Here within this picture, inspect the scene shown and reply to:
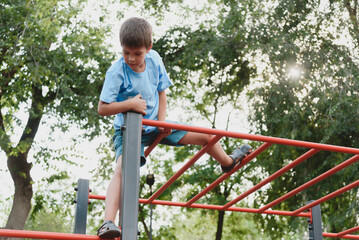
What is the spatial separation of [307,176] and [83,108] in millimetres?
4267

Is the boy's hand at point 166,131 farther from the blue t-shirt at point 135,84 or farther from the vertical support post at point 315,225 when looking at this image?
the vertical support post at point 315,225

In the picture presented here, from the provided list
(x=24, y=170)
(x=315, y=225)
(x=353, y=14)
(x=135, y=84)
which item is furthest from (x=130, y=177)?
(x=24, y=170)

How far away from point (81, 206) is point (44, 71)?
588 centimetres

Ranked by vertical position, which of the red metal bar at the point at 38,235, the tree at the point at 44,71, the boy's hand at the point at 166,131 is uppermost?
the tree at the point at 44,71

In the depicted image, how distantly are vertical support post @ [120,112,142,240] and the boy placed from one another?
4cm

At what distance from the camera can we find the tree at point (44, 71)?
25.8ft

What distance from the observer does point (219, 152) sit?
2182mm

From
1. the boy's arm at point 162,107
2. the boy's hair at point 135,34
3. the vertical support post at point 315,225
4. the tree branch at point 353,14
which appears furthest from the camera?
the tree branch at point 353,14

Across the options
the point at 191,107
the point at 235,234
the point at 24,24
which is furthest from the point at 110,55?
the point at 235,234

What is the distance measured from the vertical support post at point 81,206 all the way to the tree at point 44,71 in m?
5.43

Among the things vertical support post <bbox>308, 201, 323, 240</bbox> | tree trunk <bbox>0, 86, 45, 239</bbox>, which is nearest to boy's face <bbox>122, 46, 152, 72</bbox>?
vertical support post <bbox>308, 201, 323, 240</bbox>

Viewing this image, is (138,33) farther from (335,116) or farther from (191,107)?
(191,107)

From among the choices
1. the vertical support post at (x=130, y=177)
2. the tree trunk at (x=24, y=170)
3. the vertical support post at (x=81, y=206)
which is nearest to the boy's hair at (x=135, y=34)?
the vertical support post at (x=130, y=177)

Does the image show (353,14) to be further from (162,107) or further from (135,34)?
(135,34)
